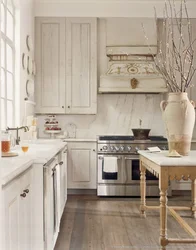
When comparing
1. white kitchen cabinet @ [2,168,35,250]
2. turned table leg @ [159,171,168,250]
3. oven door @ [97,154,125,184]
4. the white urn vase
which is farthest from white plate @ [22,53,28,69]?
turned table leg @ [159,171,168,250]

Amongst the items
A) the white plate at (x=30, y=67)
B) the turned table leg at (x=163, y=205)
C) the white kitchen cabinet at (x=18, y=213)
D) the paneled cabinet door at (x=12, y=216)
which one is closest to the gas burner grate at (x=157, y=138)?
the white plate at (x=30, y=67)

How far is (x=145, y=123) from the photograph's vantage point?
18.2 feet

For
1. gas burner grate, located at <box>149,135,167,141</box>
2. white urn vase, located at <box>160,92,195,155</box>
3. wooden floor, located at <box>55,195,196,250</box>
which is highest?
white urn vase, located at <box>160,92,195,155</box>

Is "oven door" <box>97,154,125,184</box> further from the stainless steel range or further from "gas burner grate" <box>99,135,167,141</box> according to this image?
"gas burner grate" <box>99,135,167,141</box>

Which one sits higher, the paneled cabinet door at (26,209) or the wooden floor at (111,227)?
the paneled cabinet door at (26,209)

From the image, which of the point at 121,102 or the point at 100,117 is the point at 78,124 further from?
the point at 121,102

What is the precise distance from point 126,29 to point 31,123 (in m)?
2.25

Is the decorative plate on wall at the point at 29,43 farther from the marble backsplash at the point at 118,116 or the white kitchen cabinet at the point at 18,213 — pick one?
the white kitchen cabinet at the point at 18,213

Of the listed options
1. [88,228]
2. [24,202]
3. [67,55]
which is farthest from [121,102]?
[24,202]

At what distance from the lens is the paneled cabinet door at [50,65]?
5.19 m

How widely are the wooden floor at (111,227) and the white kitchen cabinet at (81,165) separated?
40cm

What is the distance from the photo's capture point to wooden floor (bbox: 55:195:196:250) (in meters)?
3.01

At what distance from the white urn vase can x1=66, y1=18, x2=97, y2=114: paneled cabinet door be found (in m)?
2.37

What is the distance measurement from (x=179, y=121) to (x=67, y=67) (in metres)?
2.77
